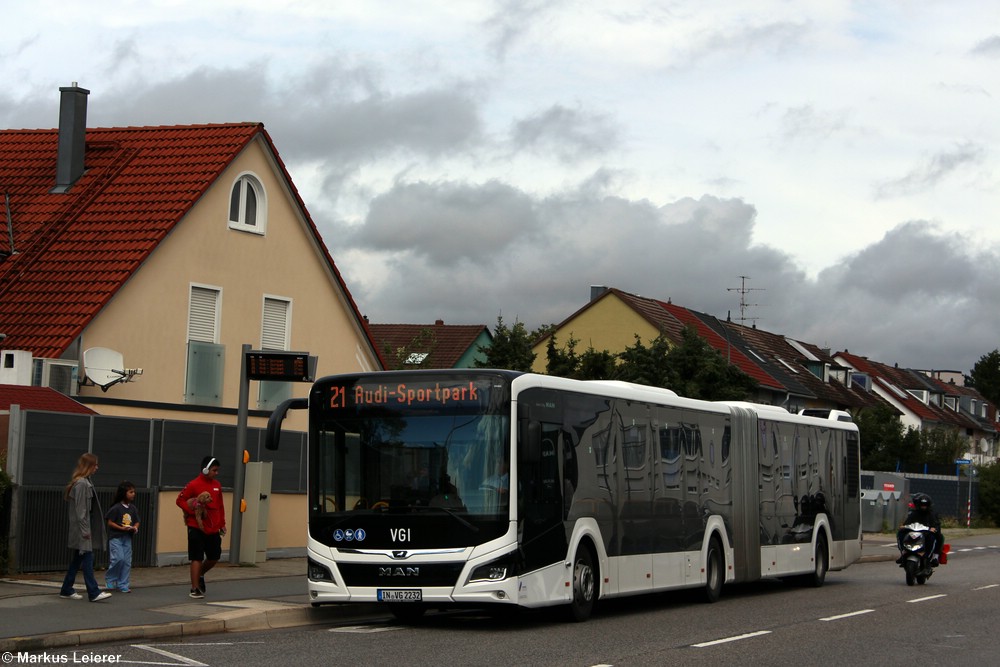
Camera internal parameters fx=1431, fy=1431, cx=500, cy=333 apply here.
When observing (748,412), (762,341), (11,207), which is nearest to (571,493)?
(748,412)

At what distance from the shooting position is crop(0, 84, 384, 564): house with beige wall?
25.8 m

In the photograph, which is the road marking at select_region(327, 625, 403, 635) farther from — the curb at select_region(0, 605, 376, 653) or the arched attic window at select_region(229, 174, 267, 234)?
the arched attic window at select_region(229, 174, 267, 234)

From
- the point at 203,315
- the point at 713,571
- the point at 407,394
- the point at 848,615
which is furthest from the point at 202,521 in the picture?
the point at 203,315

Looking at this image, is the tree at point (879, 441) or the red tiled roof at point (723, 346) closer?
the tree at point (879, 441)

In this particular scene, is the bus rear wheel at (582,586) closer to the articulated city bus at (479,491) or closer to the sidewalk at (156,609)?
the articulated city bus at (479,491)

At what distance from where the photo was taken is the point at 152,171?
1150 inches

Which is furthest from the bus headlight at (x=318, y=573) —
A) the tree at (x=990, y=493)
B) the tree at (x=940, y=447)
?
the tree at (x=940, y=447)

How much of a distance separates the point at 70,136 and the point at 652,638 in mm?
19864

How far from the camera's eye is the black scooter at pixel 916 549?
2494cm

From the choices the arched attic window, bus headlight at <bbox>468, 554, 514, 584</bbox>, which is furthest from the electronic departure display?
the arched attic window

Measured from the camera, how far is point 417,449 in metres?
15.6

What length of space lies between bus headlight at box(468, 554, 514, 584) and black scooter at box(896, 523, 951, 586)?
12.0 meters

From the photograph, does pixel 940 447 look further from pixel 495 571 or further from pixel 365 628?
pixel 495 571

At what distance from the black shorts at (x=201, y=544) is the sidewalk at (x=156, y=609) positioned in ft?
1.76
